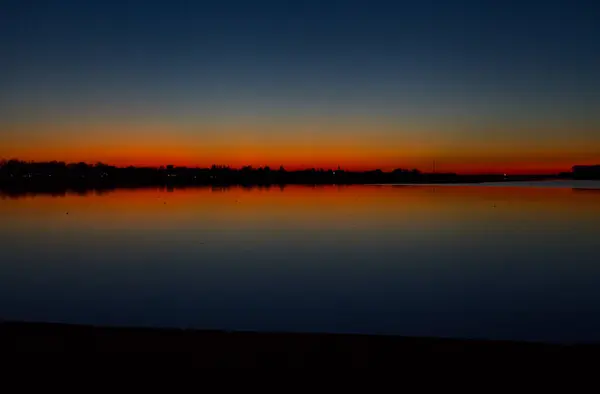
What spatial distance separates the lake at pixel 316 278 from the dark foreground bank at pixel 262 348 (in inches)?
166

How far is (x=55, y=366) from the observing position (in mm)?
6430

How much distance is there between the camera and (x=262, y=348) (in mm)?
7297

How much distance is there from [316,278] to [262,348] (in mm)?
11292

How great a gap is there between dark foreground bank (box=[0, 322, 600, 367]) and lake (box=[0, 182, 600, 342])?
4.21 m

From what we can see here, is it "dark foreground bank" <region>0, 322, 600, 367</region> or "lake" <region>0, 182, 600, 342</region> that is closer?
"dark foreground bank" <region>0, 322, 600, 367</region>

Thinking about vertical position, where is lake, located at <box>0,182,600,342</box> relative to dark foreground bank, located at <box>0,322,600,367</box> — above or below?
below

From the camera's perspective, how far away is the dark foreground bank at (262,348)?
6824mm

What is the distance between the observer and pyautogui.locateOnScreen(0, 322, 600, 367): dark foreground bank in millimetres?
6824

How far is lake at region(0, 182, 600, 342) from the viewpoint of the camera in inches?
505

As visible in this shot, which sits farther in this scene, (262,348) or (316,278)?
(316,278)

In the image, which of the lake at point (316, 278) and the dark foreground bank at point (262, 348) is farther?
the lake at point (316, 278)

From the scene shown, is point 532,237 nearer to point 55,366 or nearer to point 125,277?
point 125,277

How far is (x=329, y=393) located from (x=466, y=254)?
19.9 metres

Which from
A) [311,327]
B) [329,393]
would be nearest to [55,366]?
[329,393]
